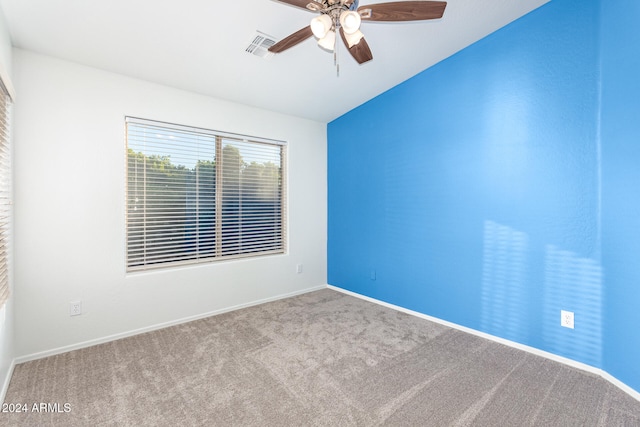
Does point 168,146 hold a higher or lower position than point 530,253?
higher

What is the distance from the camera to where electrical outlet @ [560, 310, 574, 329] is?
2195 mm

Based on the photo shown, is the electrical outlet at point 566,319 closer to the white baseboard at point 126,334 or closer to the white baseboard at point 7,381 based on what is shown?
the white baseboard at point 126,334

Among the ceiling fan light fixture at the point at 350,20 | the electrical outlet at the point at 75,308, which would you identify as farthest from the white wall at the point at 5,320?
the ceiling fan light fixture at the point at 350,20

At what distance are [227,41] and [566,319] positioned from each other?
353 centimetres

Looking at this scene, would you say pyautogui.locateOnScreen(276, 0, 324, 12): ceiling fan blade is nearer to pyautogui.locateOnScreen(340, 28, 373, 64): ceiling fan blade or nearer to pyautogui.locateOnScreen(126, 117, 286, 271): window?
pyautogui.locateOnScreen(340, 28, 373, 64): ceiling fan blade

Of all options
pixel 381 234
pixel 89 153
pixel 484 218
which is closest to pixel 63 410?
pixel 89 153

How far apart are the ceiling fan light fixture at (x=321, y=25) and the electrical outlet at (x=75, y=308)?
2.91 meters

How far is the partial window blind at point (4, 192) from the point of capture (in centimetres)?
184

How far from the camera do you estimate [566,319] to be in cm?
222

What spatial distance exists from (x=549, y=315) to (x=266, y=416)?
2289 mm

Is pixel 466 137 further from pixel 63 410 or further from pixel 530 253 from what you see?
pixel 63 410

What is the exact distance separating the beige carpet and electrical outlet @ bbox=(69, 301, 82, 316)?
1.08 ft

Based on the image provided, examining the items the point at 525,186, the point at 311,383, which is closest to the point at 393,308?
the point at 311,383

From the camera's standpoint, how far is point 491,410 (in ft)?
5.61
